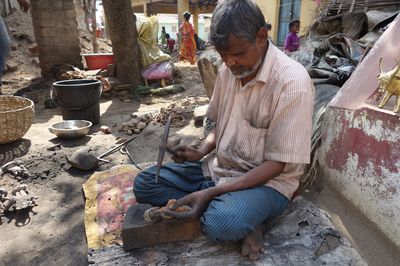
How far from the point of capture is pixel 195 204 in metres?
1.77

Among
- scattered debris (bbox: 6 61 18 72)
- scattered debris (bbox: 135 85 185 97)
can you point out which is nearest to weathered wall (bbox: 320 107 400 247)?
scattered debris (bbox: 135 85 185 97)

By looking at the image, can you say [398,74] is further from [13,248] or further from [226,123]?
[13,248]

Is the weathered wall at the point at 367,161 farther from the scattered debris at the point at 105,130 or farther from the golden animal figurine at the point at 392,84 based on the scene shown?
the scattered debris at the point at 105,130

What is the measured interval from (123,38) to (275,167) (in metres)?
6.42

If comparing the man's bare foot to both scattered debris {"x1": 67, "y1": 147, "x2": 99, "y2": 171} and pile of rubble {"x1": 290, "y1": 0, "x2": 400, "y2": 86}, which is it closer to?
pile of rubble {"x1": 290, "y1": 0, "x2": 400, "y2": 86}

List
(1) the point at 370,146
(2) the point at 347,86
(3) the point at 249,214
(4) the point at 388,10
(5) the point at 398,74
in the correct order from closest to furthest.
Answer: (3) the point at 249,214 < (5) the point at 398,74 < (1) the point at 370,146 < (2) the point at 347,86 < (4) the point at 388,10

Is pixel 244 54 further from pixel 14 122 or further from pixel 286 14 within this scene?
pixel 286 14

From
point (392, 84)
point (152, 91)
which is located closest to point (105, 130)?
point (152, 91)

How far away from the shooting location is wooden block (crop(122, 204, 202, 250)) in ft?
6.25

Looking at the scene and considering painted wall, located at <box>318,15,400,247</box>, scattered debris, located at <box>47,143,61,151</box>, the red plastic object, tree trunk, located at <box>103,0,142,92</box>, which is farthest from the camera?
the red plastic object

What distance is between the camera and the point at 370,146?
2031 millimetres

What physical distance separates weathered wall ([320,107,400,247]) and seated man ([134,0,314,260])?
499 millimetres

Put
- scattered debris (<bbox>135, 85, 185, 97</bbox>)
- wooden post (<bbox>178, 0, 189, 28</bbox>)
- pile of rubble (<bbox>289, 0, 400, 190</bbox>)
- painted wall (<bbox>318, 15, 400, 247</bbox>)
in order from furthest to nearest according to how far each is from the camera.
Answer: wooden post (<bbox>178, 0, 189, 28</bbox>), scattered debris (<bbox>135, 85, 185, 97</bbox>), pile of rubble (<bbox>289, 0, 400, 190</bbox>), painted wall (<bbox>318, 15, 400, 247</bbox>)

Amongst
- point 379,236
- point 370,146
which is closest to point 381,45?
point 370,146
